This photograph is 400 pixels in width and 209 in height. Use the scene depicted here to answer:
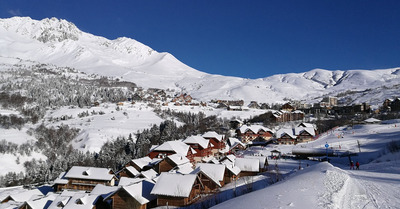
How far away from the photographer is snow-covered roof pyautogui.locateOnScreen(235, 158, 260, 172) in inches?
1312

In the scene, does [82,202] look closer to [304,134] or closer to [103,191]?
[103,191]

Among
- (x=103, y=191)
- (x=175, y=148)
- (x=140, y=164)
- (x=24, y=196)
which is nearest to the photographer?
(x=103, y=191)

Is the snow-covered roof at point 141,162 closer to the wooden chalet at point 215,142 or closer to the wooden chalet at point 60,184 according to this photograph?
the wooden chalet at point 60,184

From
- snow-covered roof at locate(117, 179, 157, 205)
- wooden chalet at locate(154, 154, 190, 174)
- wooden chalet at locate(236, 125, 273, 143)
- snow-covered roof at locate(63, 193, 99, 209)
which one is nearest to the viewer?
snow-covered roof at locate(117, 179, 157, 205)

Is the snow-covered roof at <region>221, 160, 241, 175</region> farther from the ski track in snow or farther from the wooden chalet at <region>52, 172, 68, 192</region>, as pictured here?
the wooden chalet at <region>52, 172, 68, 192</region>

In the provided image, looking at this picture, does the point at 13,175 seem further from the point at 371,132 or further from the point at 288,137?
the point at 371,132

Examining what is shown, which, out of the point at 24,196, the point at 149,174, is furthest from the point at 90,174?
the point at 149,174

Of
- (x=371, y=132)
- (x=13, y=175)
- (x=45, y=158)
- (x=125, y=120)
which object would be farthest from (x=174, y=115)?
(x=371, y=132)

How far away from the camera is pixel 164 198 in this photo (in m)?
23.8

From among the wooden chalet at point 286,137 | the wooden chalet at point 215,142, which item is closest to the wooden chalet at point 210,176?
the wooden chalet at point 215,142

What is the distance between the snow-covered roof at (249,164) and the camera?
33312 mm

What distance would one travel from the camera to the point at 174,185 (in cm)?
2386

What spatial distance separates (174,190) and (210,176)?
224 inches

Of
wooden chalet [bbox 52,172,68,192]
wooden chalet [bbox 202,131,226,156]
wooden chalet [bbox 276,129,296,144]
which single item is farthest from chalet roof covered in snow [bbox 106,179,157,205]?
wooden chalet [bbox 276,129,296,144]
